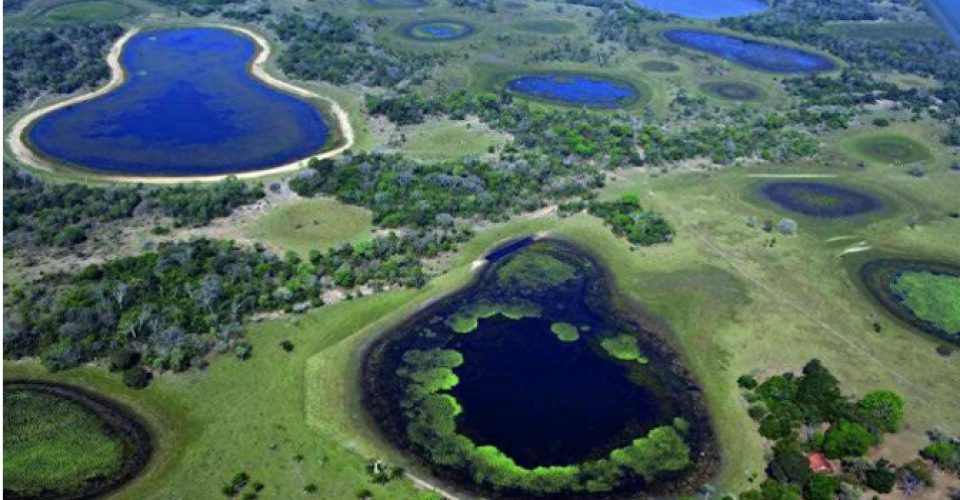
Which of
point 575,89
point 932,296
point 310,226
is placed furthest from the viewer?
point 575,89

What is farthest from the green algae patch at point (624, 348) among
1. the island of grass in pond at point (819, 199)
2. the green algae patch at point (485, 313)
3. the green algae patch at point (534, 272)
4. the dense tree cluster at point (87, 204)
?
the dense tree cluster at point (87, 204)

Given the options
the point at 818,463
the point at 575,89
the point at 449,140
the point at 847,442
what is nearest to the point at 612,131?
the point at 449,140

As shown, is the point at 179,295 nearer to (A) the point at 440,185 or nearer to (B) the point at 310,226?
(B) the point at 310,226

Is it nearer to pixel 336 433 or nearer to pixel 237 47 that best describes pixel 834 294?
pixel 336 433

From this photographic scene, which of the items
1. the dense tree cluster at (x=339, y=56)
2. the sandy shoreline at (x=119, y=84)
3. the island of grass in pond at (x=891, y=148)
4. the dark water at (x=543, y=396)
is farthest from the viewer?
the dense tree cluster at (x=339, y=56)

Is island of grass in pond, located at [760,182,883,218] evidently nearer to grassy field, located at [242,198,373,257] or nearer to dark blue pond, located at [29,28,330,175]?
grassy field, located at [242,198,373,257]

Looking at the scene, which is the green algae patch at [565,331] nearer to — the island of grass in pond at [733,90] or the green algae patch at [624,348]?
the green algae patch at [624,348]

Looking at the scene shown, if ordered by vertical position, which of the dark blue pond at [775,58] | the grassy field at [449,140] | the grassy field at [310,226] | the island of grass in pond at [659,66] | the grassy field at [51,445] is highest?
the dark blue pond at [775,58]

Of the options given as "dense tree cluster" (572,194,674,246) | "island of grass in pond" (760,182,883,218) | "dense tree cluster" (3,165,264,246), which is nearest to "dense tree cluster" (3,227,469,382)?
"dense tree cluster" (3,165,264,246)
